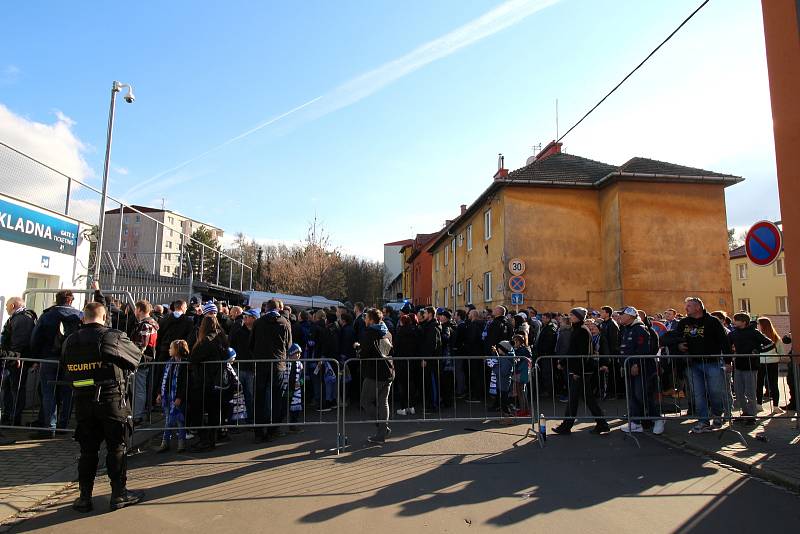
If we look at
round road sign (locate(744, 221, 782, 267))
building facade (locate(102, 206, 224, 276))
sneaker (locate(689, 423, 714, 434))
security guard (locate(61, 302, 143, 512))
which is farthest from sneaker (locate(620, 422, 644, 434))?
building facade (locate(102, 206, 224, 276))

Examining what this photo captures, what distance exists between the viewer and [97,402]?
450 centimetres

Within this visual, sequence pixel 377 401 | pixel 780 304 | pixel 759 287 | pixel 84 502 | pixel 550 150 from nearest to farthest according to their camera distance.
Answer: pixel 84 502 → pixel 377 401 → pixel 550 150 → pixel 780 304 → pixel 759 287

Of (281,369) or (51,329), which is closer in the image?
(281,369)

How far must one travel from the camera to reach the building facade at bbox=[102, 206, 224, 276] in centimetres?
1407

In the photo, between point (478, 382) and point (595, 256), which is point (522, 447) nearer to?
point (478, 382)

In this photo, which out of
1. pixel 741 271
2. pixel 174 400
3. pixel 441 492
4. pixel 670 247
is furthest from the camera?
pixel 741 271

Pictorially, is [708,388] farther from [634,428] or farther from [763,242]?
[763,242]

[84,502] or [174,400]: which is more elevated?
[174,400]

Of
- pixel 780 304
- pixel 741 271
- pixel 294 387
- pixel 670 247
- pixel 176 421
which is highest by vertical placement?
pixel 741 271

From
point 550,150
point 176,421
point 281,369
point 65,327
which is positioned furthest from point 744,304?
point 65,327

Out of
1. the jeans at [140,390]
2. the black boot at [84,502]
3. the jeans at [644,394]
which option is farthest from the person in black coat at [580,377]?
the jeans at [140,390]

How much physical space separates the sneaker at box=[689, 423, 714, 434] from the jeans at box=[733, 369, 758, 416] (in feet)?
2.92

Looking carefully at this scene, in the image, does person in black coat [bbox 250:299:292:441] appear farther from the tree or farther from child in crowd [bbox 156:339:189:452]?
the tree

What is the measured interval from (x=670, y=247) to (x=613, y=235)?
91.6 inches
